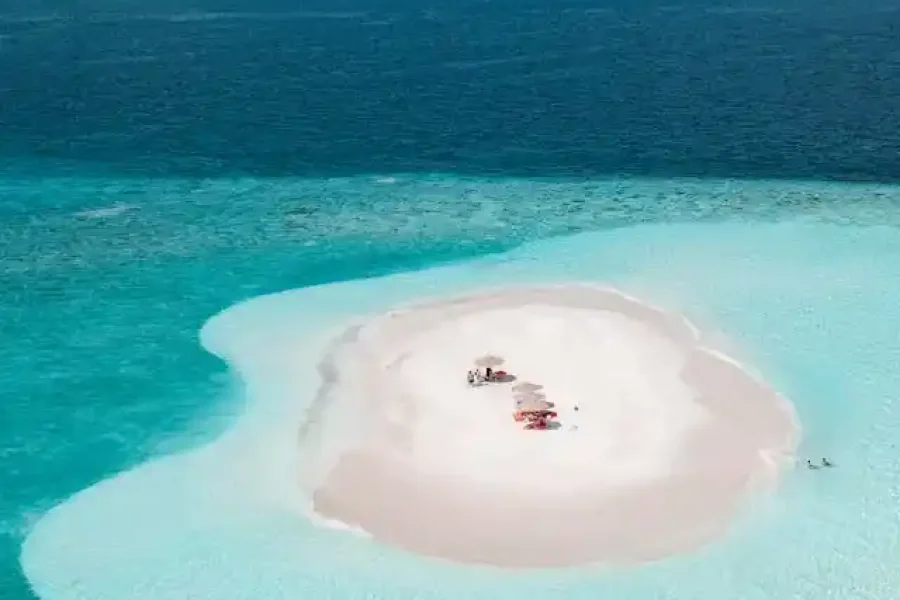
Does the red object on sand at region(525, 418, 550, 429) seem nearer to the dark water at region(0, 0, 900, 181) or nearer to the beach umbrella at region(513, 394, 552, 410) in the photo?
the beach umbrella at region(513, 394, 552, 410)

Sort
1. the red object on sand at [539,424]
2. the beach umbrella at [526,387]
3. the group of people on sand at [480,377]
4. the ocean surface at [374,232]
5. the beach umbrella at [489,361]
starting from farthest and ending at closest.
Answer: the beach umbrella at [489,361] → the group of people on sand at [480,377] → the beach umbrella at [526,387] → the red object on sand at [539,424] → the ocean surface at [374,232]

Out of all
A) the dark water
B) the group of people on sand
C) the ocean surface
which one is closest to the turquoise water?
the ocean surface

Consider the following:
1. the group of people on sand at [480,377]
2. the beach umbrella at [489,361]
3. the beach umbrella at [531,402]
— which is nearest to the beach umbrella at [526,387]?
the beach umbrella at [531,402]

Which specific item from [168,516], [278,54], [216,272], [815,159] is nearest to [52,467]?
[168,516]

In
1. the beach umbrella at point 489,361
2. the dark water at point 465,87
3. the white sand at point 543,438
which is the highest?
the dark water at point 465,87

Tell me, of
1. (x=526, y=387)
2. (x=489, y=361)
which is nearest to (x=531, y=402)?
(x=526, y=387)

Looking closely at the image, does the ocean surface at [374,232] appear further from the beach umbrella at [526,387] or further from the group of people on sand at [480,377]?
the beach umbrella at [526,387]

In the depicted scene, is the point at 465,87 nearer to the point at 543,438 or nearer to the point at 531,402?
the point at 531,402
